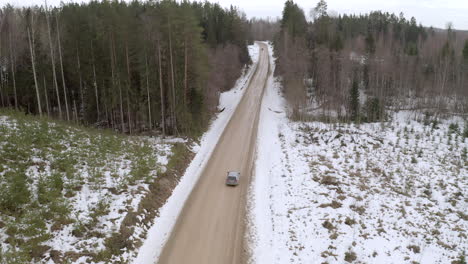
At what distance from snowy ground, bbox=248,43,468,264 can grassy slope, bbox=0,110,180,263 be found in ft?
24.9

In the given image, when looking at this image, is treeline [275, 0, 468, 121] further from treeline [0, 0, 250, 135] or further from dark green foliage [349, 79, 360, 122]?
treeline [0, 0, 250, 135]

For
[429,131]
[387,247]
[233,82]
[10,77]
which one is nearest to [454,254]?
[387,247]

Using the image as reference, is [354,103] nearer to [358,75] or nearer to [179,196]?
[358,75]

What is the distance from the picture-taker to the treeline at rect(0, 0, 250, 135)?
31.7 metres

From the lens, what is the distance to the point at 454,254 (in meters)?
15.0

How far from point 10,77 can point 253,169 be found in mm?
34244

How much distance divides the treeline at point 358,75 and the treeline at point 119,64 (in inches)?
658

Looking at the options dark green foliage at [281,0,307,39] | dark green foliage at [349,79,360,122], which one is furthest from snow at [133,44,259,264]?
dark green foliage at [281,0,307,39]

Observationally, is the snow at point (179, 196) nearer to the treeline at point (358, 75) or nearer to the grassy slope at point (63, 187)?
the grassy slope at point (63, 187)

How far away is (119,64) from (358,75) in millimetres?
45461

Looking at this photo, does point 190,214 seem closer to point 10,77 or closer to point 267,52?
point 10,77

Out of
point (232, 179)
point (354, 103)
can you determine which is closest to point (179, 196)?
point (232, 179)

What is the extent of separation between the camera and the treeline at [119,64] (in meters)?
31.7

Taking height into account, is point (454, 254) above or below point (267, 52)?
below
